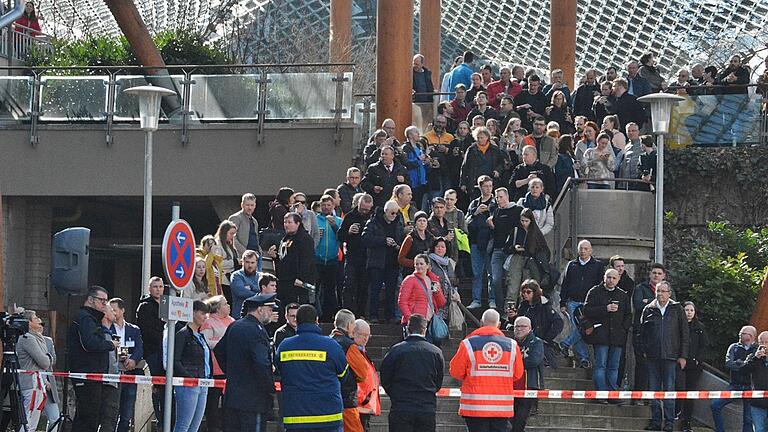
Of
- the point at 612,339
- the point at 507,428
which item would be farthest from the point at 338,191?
the point at 507,428

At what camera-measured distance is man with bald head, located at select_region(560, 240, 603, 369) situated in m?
20.2

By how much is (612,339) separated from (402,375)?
15.7 ft

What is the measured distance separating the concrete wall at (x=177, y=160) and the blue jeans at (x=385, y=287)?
24.6 ft

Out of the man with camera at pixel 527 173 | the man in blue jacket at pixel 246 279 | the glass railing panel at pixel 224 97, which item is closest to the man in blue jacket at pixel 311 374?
the man in blue jacket at pixel 246 279

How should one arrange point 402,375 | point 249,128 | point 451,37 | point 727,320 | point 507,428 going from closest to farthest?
1. point 402,375
2. point 507,428
3. point 727,320
4. point 249,128
5. point 451,37

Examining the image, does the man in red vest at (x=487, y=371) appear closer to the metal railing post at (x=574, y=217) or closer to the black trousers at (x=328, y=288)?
the black trousers at (x=328, y=288)

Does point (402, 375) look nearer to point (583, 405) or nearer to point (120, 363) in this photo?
point (120, 363)

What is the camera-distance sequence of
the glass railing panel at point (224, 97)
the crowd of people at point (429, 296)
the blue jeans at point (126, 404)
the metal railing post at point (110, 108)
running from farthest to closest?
the metal railing post at point (110, 108)
the glass railing panel at point (224, 97)
the blue jeans at point (126, 404)
the crowd of people at point (429, 296)

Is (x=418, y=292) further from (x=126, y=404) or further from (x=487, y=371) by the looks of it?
(x=126, y=404)

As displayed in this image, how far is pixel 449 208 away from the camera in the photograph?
21141 mm

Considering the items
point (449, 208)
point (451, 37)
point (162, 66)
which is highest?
point (451, 37)

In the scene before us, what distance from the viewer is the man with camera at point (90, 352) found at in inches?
651

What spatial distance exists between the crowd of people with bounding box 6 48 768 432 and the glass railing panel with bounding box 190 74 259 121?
3711 mm

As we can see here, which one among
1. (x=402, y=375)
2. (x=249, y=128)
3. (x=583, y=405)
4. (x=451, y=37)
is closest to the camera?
(x=402, y=375)
